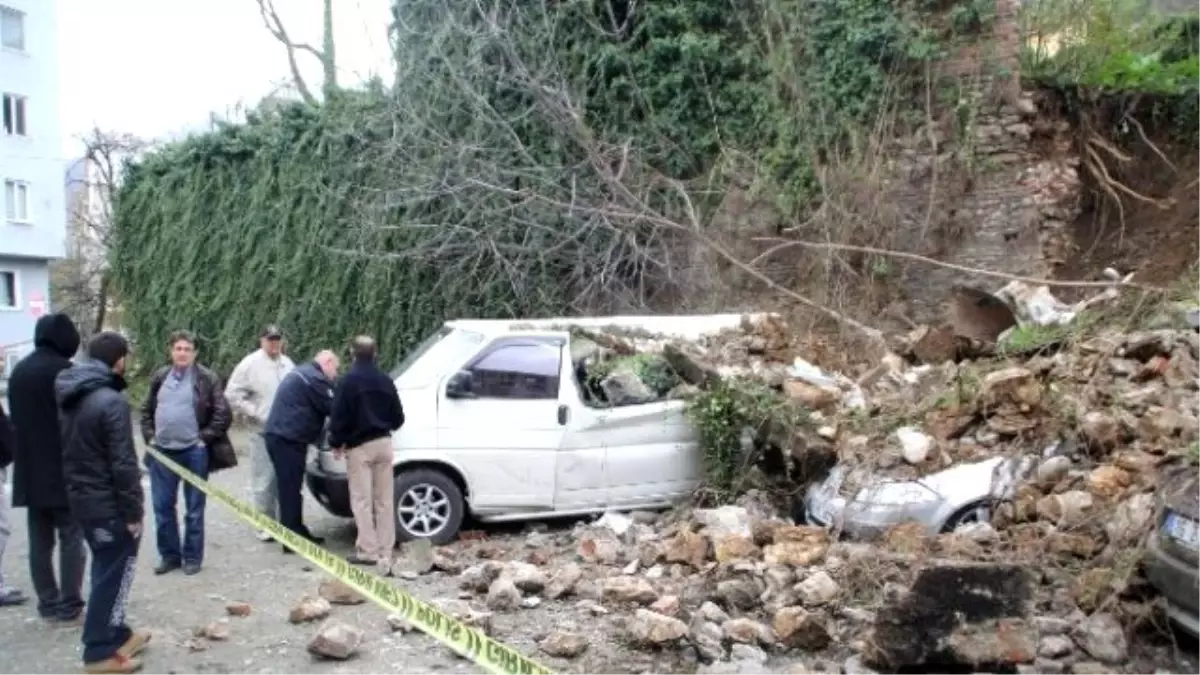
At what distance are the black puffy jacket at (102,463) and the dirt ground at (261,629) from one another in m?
0.88

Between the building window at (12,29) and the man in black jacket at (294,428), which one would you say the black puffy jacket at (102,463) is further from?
the building window at (12,29)

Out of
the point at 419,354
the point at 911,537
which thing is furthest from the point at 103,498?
the point at 911,537

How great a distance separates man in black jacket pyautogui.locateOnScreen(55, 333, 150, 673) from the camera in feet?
17.1

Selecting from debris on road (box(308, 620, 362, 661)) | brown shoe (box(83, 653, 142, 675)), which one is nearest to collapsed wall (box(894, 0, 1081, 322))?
debris on road (box(308, 620, 362, 661))

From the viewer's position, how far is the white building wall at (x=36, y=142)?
1500 inches

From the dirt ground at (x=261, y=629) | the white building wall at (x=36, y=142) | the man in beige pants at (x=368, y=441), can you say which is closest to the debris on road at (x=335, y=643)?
the dirt ground at (x=261, y=629)

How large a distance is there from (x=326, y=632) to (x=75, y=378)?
178 centimetres

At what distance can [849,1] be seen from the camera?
13578 millimetres

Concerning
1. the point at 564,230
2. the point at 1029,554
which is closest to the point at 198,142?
the point at 564,230

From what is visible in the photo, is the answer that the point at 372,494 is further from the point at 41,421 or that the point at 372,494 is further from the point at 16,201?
the point at 16,201

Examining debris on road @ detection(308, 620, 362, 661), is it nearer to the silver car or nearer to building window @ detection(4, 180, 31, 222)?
the silver car

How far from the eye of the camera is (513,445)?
8.18 meters

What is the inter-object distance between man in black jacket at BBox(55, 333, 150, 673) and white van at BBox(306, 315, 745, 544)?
2.61 m

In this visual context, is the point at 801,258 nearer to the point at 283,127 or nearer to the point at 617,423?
the point at 617,423
